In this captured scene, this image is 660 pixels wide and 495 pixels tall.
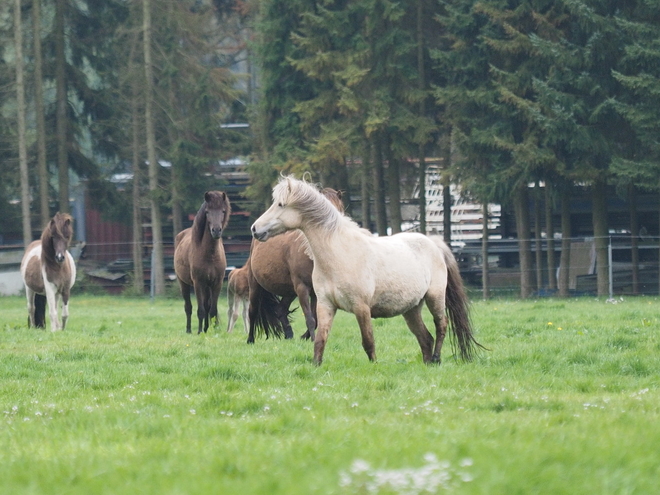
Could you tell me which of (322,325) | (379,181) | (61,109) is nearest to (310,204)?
(322,325)

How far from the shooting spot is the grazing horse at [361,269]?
8.49m

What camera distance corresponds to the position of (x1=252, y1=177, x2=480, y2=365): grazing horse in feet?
27.9

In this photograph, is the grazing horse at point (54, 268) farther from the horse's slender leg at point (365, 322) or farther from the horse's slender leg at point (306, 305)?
the horse's slender leg at point (365, 322)

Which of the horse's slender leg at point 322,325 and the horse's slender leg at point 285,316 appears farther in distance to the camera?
the horse's slender leg at point 285,316

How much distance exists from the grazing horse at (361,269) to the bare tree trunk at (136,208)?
26656 mm

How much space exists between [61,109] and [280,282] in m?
26.2

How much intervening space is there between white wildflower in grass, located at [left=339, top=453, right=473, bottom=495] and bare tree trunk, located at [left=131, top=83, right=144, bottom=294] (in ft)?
103

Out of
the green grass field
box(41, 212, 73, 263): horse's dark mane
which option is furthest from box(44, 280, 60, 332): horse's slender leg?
the green grass field

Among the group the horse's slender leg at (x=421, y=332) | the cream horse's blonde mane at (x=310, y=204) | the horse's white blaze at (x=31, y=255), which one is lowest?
the horse's slender leg at (x=421, y=332)

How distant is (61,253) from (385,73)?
56.2ft

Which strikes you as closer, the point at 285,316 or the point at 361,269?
the point at 361,269

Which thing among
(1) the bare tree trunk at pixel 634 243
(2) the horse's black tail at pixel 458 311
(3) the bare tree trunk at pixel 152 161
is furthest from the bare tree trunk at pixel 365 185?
(2) the horse's black tail at pixel 458 311

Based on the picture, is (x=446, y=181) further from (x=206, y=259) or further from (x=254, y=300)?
(x=254, y=300)

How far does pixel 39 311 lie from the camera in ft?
55.0
